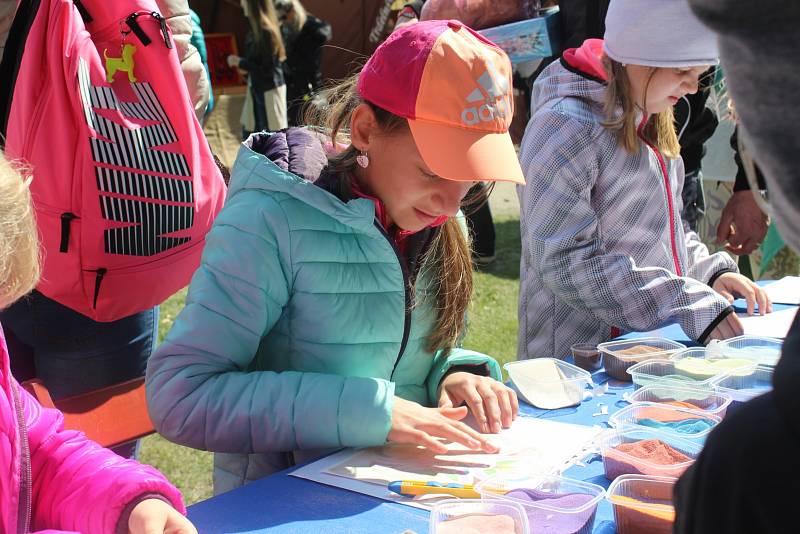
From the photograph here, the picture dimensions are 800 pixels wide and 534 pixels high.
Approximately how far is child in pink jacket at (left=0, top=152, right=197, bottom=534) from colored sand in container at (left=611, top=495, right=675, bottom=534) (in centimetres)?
60

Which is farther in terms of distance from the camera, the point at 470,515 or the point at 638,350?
the point at 638,350

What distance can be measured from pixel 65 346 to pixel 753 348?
1620mm

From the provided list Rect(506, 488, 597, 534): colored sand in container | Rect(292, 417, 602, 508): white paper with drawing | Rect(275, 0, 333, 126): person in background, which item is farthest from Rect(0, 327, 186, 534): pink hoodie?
Rect(275, 0, 333, 126): person in background

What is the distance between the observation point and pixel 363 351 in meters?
1.65

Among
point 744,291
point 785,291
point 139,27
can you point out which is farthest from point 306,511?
point 785,291

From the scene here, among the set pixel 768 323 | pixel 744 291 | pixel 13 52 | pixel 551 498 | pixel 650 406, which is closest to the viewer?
pixel 551 498

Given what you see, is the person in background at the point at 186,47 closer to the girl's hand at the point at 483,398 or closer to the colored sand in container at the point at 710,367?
the girl's hand at the point at 483,398

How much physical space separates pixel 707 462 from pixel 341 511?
86 cm

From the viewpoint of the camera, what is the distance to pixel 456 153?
1542mm

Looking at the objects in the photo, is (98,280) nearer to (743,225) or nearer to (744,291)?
(744,291)

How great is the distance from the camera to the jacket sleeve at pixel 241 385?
4.86ft

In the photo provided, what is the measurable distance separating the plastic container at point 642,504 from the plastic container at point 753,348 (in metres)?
0.71

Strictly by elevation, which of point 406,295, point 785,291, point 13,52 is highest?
point 13,52

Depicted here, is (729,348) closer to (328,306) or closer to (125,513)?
(328,306)
